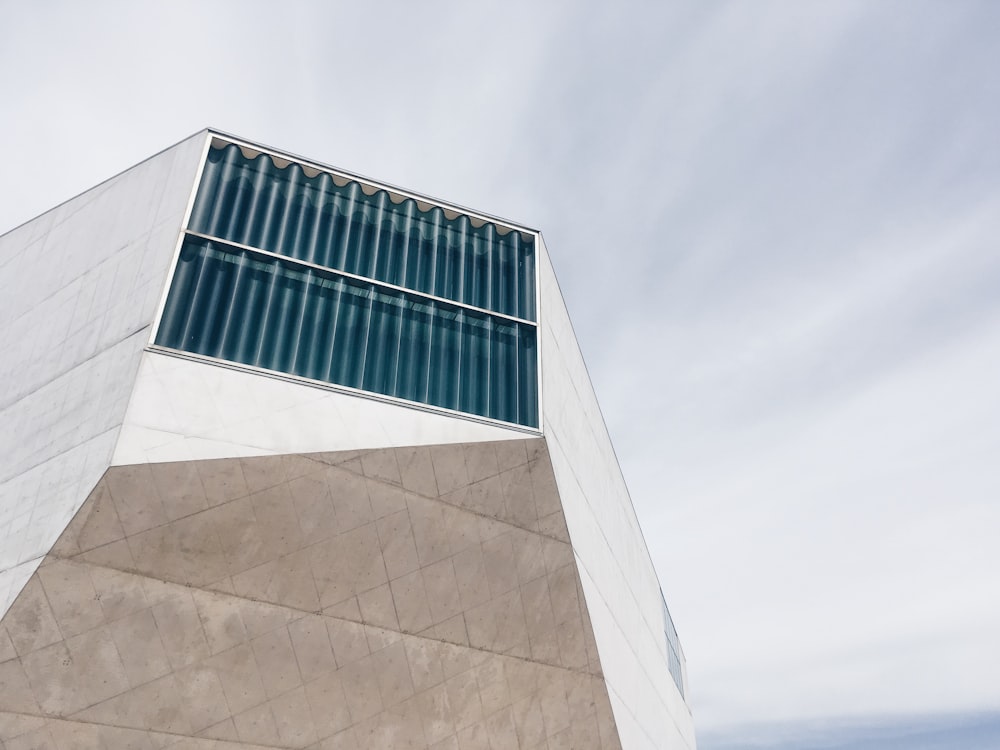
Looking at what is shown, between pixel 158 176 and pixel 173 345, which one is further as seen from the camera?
pixel 158 176

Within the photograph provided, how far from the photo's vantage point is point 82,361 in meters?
18.8

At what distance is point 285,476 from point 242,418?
153 cm

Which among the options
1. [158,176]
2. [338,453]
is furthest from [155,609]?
[158,176]

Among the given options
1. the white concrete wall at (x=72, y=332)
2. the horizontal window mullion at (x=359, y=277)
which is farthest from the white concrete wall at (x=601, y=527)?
the white concrete wall at (x=72, y=332)

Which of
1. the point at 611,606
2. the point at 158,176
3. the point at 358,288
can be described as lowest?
the point at 611,606

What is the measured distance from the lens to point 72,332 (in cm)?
1988

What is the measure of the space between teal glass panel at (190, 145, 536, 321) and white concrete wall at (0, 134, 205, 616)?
1123 millimetres

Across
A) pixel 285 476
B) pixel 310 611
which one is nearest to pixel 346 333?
pixel 285 476

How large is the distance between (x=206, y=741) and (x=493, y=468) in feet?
27.8

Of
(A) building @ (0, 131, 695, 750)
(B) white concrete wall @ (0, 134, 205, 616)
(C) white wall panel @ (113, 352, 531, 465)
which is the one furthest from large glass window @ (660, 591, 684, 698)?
(B) white concrete wall @ (0, 134, 205, 616)

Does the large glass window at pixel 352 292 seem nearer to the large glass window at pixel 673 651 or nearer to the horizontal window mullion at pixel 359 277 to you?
the horizontal window mullion at pixel 359 277

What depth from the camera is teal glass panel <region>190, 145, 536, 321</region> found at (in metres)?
20.9

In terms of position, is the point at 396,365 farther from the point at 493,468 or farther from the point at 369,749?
the point at 369,749

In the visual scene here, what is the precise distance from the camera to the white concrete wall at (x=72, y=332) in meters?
16.7
